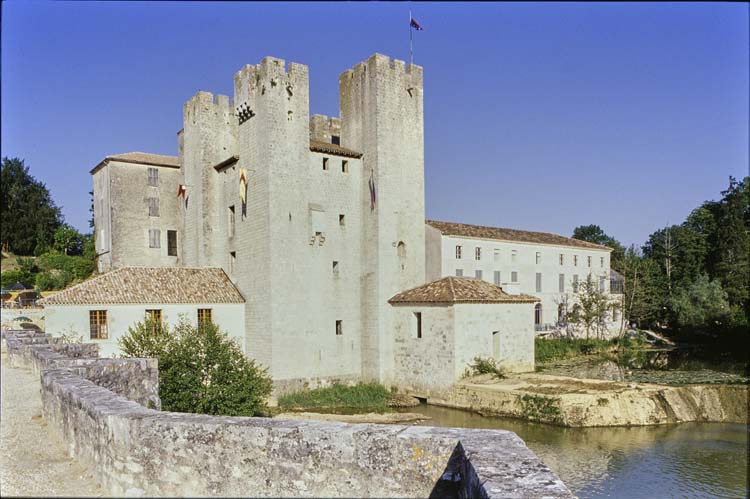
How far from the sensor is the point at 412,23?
26.7m

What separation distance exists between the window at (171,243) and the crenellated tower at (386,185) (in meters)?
12.0

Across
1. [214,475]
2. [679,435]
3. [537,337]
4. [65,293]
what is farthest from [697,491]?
[537,337]

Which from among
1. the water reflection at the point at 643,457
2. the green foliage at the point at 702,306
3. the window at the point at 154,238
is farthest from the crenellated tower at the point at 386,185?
the green foliage at the point at 702,306

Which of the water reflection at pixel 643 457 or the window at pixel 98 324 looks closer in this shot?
the water reflection at pixel 643 457

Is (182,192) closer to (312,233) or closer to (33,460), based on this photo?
(312,233)

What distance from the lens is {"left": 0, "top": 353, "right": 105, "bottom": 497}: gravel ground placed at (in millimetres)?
5340

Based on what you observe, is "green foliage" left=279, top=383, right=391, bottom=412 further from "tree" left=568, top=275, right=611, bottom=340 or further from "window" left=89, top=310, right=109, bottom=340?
"tree" left=568, top=275, right=611, bottom=340

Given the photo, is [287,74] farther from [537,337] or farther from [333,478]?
[537,337]

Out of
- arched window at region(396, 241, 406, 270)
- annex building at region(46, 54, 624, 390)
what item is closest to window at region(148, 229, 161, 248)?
annex building at region(46, 54, 624, 390)

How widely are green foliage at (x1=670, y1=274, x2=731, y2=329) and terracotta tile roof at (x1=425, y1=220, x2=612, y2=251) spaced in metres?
8.95

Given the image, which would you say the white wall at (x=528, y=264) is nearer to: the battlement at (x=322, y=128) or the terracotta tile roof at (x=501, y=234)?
the terracotta tile roof at (x=501, y=234)

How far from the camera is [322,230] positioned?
86.0 feet

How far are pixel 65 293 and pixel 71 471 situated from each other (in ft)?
63.6

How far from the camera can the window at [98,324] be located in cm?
2300
